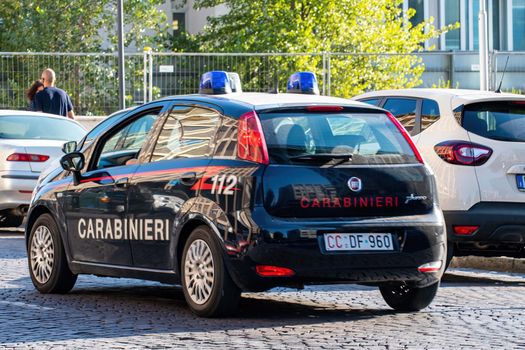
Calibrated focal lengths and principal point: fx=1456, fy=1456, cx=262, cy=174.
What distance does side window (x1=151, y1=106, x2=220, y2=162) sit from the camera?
9578mm

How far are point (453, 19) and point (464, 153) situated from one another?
38618 millimetres

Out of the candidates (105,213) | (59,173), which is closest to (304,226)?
(105,213)

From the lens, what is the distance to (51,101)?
21422 mm

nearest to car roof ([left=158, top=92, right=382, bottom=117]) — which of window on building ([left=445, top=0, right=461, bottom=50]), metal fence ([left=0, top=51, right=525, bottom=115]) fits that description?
metal fence ([left=0, top=51, right=525, bottom=115])

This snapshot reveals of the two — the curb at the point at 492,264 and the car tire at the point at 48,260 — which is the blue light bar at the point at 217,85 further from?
the curb at the point at 492,264

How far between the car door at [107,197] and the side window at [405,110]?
2.96 m

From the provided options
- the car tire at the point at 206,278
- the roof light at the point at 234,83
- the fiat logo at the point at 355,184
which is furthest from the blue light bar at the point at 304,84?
the car tire at the point at 206,278

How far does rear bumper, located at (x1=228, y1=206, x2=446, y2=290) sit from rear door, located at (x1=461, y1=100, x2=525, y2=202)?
2514mm

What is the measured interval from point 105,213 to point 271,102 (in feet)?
5.37

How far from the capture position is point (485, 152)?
11758 mm

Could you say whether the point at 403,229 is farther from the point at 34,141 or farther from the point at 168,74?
the point at 168,74

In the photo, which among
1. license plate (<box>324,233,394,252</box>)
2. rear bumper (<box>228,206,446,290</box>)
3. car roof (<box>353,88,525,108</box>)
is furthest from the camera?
car roof (<box>353,88,525,108</box>)

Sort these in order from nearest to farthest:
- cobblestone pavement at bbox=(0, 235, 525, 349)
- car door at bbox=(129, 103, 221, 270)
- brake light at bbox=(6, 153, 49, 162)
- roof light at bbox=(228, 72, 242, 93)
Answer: cobblestone pavement at bbox=(0, 235, 525, 349), car door at bbox=(129, 103, 221, 270), roof light at bbox=(228, 72, 242, 93), brake light at bbox=(6, 153, 49, 162)

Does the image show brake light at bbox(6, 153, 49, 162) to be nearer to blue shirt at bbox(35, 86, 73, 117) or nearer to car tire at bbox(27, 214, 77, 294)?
blue shirt at bbox(35, 86, 73, 117)
